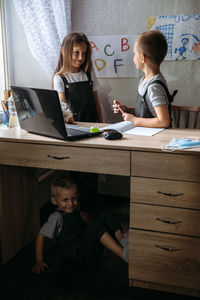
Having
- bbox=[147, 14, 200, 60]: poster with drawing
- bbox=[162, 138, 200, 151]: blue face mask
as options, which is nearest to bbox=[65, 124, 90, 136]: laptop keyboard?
bbox=[162, 138, 200, 151]: blue face mask

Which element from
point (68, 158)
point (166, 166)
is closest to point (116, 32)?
point (68, 158)

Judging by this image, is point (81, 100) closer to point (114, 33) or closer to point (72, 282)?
point (114, 33)

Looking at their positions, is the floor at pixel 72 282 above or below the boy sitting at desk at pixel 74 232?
below

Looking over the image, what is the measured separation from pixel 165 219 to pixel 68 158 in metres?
0.56

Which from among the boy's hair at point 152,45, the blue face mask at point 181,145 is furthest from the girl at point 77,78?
the blue face mask at point 181,145

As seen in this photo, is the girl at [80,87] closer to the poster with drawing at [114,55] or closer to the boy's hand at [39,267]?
the poster with drawing at [114,55]

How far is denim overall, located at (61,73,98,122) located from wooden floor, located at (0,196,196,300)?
0.99 meters

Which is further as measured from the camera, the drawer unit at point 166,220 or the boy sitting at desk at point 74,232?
the boy sitting at desk at point 74,232

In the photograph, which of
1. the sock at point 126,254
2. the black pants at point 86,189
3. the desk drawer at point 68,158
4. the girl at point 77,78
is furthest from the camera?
the black pants at point 86,189

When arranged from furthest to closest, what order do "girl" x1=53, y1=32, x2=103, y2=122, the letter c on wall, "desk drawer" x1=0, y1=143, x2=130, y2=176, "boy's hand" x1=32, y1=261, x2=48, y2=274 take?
the letter c on wall < "girl" x1=53, y1=32, x2=103, y2=122 < "boy's hand" x1=32, y1=261, x2=48, y2=274 < "desk drawer" x1=0, y1=143, x2=130, y2=176

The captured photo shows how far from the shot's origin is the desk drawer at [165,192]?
1.53 meters

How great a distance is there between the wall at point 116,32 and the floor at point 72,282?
4.38 ft

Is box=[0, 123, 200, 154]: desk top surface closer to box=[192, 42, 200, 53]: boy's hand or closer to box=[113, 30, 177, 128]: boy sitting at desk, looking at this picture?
box=[113, 30, 177, 128]: boy sitting at desk

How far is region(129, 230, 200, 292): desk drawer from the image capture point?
1.58 m
